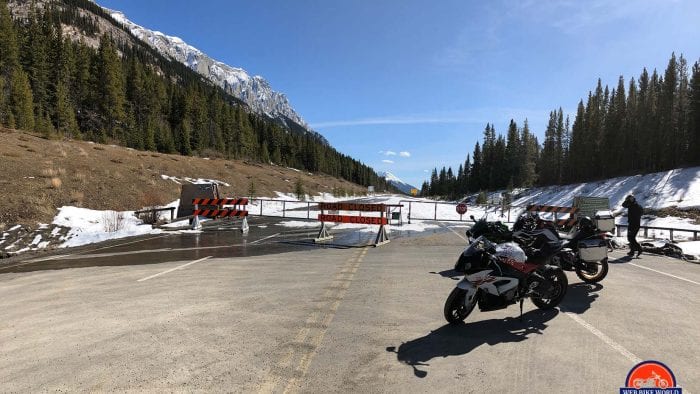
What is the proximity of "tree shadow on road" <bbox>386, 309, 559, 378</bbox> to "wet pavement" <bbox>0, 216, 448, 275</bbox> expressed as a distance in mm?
8008

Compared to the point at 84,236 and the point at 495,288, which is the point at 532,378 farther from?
the point at 84,236

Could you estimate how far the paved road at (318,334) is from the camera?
385 cm

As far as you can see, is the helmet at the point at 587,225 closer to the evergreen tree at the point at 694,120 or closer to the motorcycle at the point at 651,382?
the motorcycle at the point at 651,382

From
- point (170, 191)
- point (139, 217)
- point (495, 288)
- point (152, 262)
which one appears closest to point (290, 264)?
point (152, 262)

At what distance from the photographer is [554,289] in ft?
20.4

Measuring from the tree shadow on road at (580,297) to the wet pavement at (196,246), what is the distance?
7.39 meters

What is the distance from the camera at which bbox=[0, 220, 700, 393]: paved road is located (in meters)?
3.85

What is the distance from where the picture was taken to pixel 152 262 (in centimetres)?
1047

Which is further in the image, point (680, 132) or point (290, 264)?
point (680, 132)

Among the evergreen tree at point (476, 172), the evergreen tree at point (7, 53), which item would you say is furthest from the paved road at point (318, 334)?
the evergreen tree at point (476, 172)

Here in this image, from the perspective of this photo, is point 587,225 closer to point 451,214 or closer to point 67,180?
point 451,214

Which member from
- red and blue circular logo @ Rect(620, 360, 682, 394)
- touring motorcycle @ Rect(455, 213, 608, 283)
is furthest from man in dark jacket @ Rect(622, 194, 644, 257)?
red and blue circular logo @ Rect(620, 360, 682, 394)

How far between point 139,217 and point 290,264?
14.9m

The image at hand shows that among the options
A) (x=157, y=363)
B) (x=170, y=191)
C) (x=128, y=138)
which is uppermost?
(x=128, y=138)
